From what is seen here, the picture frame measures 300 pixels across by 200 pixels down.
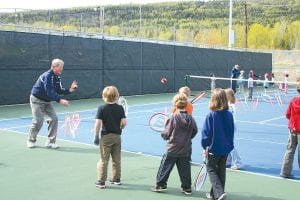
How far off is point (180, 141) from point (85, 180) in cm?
167

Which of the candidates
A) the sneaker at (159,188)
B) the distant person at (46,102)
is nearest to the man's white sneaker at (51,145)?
the distant person at (46,102)

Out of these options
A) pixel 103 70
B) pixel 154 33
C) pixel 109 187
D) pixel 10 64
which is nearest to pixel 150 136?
pixel 109 187

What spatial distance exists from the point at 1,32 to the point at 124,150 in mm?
→ 10625

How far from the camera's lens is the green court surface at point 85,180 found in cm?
638

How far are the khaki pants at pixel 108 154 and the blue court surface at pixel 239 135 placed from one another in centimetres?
216

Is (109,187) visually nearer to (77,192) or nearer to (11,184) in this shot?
(77,192)

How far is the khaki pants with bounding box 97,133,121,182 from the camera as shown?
6.68 metres

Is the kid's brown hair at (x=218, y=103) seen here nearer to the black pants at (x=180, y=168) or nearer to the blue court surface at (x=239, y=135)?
the black pants at (x=180, y=168)

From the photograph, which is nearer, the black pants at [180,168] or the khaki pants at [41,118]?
the black pants at [180,168]

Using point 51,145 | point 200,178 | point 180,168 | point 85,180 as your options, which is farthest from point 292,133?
point 51,145

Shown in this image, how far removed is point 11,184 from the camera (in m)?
6.82

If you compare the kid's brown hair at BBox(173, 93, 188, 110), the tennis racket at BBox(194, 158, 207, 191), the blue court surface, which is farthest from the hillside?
the tennis racket at BBox(194, 158, 207, 191)

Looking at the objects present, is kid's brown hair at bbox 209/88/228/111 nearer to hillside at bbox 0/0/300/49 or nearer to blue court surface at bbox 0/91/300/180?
blue court surface at bbox 0/91/300/180

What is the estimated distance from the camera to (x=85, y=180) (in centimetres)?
707
